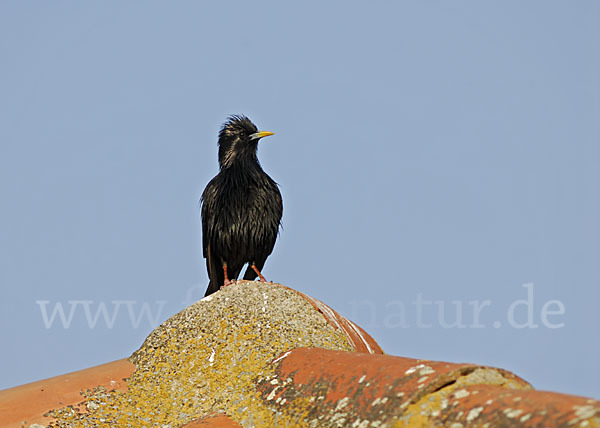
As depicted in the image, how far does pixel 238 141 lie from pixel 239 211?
860mm

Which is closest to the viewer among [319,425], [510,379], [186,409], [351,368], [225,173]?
[510,379]

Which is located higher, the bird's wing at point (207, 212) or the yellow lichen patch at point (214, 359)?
the bird's wing at point (207, 212)

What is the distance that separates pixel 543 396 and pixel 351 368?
1333 millimetres

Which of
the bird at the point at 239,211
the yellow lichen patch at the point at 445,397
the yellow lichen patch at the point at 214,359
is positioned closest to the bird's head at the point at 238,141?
the bird at the point at 239,211

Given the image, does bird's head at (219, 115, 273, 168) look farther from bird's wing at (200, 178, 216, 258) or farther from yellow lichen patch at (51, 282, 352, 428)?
yellow lichen patch at (51, 282, 352, 428)

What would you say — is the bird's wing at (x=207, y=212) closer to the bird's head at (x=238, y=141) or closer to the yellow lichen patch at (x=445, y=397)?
the bird's head at (x=238, y=141)

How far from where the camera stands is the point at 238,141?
26.3ft

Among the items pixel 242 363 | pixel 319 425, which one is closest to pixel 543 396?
pixel 319 425

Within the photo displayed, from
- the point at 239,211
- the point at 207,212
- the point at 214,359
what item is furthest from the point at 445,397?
the point at 207,212

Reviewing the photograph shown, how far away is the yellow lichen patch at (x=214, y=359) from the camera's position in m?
4.46

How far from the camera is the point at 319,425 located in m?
3.61

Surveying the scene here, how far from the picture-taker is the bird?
7.64 meters

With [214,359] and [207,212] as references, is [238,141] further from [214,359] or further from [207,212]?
[214,359]

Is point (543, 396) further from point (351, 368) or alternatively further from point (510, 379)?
point (351, 368)
